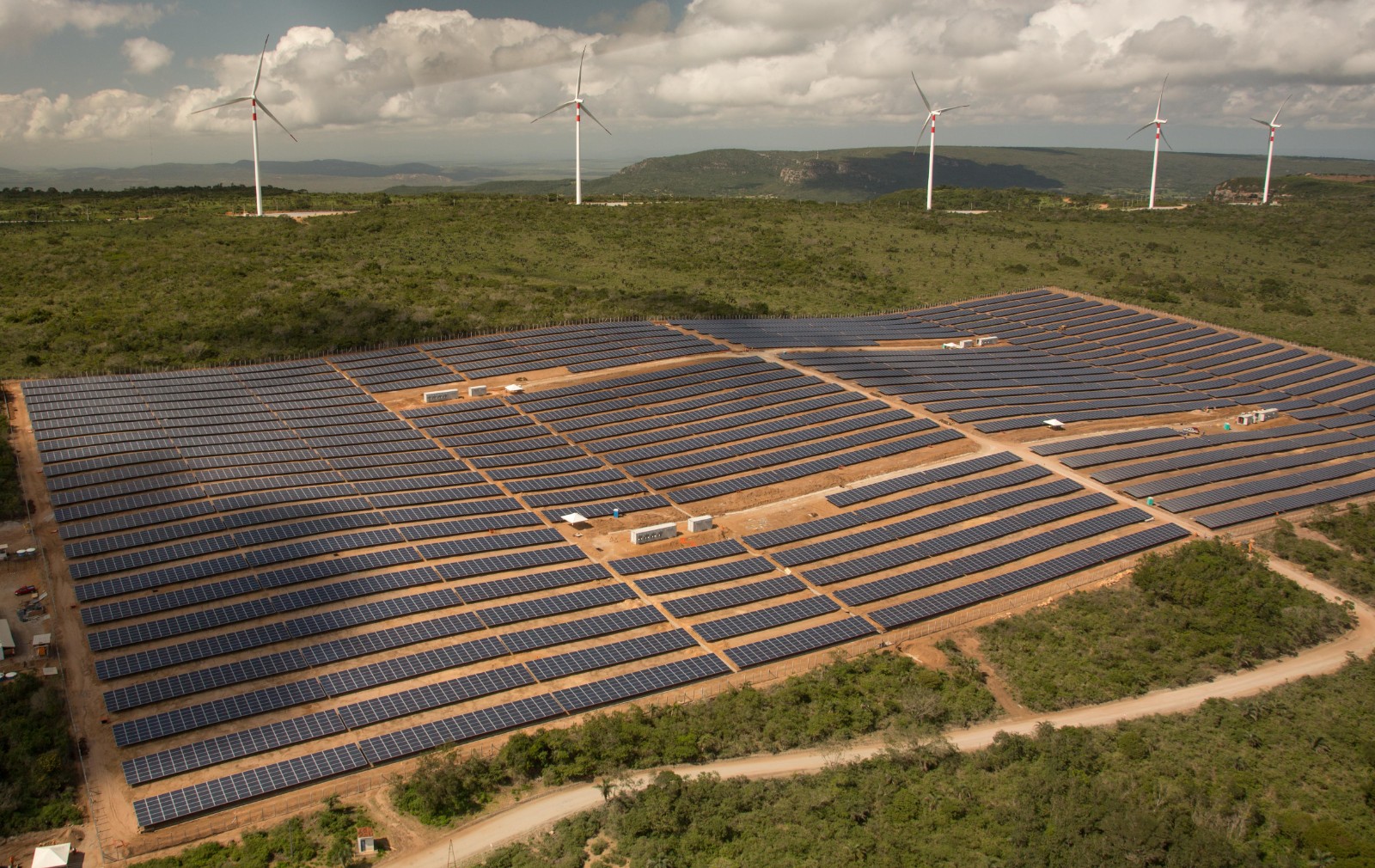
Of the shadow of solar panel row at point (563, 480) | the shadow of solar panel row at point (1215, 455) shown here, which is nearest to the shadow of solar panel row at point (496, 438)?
the shadow of solar panel row at point (563, 480)

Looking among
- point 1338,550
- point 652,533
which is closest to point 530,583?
point 652,533

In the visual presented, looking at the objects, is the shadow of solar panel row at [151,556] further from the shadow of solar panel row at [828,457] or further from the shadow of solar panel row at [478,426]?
the shadow of solar panel row at [828,457]

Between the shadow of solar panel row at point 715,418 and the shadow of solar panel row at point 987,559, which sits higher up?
the shadow of solar panel row at point 715,418

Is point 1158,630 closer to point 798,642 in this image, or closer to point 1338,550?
point 1338,550

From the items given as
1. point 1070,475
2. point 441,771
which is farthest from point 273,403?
point 1070,475

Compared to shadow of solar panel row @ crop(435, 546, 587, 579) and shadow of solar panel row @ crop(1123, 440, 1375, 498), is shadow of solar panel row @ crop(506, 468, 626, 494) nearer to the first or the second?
shadow of solar panel row @ crop(435, 546, 587, 579)

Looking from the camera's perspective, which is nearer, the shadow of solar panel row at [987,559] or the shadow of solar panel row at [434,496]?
the shadow of solar panel row at [987,559]

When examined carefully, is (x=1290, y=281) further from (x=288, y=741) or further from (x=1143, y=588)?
(x=288, y=741)
